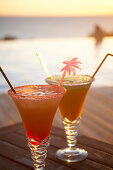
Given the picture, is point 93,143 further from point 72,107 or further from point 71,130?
point 72,107

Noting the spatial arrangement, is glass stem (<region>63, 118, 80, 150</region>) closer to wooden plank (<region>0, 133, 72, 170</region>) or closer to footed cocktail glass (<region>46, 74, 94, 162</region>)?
footed cocktail glass (<region>46, 74, 94, 162</region>)

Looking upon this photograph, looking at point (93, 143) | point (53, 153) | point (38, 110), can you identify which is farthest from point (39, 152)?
point (93, 143)

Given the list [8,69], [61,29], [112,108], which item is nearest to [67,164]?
[112,108]

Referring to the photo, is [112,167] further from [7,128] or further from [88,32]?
[88,32]

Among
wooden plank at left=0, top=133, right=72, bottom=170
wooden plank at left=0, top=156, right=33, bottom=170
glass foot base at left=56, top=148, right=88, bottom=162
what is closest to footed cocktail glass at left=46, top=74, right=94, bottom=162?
glass foot base at left=56, top=148, right=88, bottom=162

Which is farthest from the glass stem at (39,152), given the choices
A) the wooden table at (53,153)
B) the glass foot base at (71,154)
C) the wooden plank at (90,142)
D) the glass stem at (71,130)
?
the wooden plank at (90,142)

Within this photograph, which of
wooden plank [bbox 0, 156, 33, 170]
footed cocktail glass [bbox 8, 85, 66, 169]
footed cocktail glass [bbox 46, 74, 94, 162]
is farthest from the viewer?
footed cocktail glass [bbox 46, 74, 94, 162]

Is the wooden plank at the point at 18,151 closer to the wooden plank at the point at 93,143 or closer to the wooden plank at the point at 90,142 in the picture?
the wooden plank at the point at 90,142
